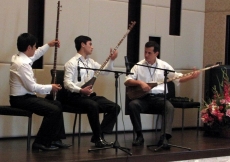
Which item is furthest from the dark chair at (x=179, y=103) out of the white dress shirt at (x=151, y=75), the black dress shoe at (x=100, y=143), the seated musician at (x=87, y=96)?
the black dress shoe at (x=100, y=143)

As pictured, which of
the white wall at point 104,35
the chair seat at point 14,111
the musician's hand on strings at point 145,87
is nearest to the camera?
the chair seat at point 14,111

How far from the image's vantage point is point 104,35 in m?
6.19

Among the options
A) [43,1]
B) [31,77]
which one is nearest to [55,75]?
[31,77]

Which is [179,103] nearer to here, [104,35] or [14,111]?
[104,35]

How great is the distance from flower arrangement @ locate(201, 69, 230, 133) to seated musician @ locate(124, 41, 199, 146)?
87 cm

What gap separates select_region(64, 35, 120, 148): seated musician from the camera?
4.91 metres

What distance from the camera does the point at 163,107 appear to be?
5.33 meters

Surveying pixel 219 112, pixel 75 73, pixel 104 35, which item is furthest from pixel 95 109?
pixel 219 112

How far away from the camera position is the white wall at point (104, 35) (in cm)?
541

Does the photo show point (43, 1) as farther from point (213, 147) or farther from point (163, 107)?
point (213, 147)

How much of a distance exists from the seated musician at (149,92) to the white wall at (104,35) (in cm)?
85

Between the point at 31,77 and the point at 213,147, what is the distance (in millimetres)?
2224

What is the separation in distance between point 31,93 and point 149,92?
1.46 metres

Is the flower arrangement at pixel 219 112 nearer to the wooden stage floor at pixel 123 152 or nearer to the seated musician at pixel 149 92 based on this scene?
the wooden stage floor at pixel 123 152
